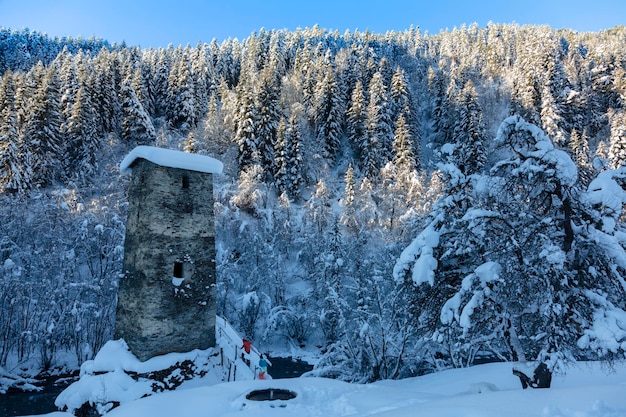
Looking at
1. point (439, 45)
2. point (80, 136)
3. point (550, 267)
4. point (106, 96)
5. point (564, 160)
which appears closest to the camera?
point (550, 267)

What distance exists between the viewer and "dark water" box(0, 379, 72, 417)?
1916 cm

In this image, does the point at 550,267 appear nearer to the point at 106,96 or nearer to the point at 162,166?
the point at 162,166

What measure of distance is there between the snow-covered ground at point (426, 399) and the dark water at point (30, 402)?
12211 millimetres

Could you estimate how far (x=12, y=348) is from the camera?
2722 centimetres

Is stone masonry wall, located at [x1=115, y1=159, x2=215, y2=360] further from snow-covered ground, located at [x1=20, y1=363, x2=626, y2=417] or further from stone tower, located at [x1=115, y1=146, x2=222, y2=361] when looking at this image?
snow-covered ground, located at [x1=20, y1=363, x2=626, y2=417]

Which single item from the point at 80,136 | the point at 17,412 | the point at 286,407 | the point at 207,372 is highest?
the point at 80,136

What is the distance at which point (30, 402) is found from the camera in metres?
20.5

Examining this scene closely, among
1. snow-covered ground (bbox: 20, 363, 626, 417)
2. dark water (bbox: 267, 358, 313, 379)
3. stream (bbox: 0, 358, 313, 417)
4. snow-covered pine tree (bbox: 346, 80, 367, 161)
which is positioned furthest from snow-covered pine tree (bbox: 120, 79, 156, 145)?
snow-covered ground (bbox: 20, 363, 626, 417)

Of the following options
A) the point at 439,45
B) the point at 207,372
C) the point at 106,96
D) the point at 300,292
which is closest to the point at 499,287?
the point at 207,372

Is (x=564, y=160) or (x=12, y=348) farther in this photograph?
(x=12, y=348)

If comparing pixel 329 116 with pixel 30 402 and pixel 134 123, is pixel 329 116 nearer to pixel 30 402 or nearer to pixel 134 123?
pixel 134 123

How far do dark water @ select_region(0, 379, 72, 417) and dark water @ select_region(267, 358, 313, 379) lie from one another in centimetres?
1188

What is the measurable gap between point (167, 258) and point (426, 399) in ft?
33.5

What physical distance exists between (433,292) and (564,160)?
362 centimetres
